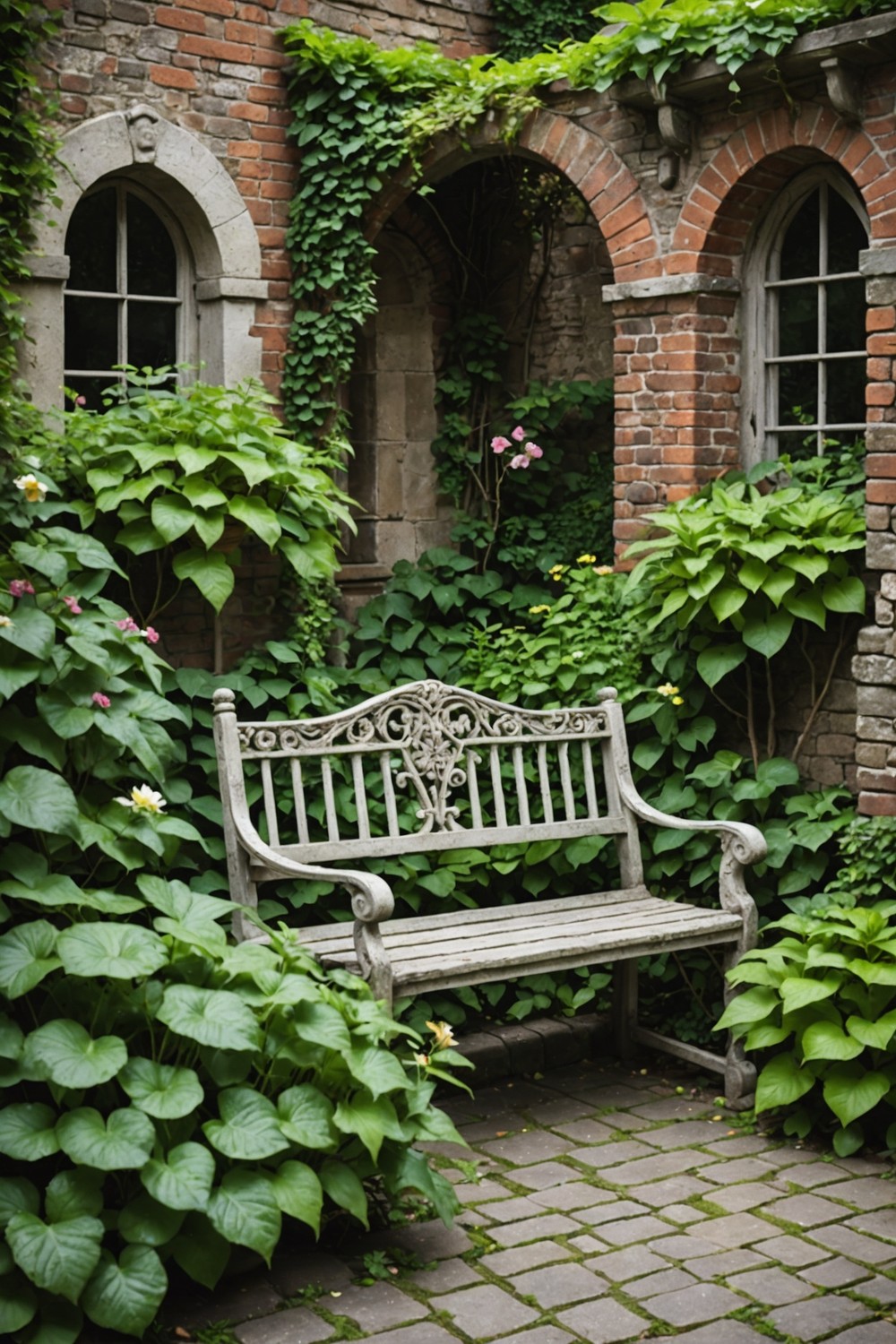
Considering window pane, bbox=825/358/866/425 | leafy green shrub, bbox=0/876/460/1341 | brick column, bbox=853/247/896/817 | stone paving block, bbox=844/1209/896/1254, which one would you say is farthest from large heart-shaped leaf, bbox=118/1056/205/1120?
window pane, bbox=825/358/866/425

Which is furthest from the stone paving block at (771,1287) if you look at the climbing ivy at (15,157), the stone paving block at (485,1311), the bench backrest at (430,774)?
the climbing ivy at (15,157)

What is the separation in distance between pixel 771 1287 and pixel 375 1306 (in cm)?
106

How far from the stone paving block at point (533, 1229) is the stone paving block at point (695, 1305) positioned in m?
0.49

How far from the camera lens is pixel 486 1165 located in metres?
5.03

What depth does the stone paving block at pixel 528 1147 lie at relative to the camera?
201 inches

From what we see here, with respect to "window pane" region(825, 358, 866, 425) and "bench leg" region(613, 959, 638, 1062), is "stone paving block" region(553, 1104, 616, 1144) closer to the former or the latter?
"bench leg" region(613, 959, 638, 1062)

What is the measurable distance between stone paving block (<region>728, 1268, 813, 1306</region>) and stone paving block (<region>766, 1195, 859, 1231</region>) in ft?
1.20

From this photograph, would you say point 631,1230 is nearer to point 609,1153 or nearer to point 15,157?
point 609,1153

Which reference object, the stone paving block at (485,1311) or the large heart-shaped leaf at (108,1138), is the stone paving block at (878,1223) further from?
the large heart-shaped leaf at (108,1138)

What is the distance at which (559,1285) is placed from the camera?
4.13 meters

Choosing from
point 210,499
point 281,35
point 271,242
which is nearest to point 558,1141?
point 210,499

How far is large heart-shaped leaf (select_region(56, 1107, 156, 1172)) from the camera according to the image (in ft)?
12.2

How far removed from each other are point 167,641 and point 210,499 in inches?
41.7

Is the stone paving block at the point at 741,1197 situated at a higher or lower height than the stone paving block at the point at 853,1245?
higher
